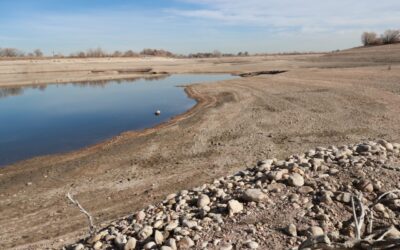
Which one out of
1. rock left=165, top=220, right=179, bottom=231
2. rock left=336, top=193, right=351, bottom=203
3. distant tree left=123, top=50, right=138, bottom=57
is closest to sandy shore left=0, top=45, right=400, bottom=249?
rock left=165, top=220, right=179, bottom=231

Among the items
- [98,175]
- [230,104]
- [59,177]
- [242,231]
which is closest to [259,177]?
[242,231]

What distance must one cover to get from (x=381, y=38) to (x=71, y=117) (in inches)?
3124

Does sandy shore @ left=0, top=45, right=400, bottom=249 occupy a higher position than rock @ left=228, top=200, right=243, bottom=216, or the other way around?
rock @ left=228, top=200, right=243, bottom=216

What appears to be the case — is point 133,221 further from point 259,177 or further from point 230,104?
point 230,104

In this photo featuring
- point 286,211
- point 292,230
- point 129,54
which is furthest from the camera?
point 129,54

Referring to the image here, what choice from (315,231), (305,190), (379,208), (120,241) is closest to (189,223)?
(120,241)

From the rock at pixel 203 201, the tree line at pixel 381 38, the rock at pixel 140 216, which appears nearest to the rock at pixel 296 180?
the rock at pixel 203 201

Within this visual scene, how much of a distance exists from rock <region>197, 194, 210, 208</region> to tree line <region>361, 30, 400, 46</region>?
83.6 metres

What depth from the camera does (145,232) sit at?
241 inches

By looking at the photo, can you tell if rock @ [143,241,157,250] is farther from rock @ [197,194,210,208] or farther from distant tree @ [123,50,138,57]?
distant tree @ [123,50,138,57]

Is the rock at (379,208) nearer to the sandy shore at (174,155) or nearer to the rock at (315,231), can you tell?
the rock at (315,231)

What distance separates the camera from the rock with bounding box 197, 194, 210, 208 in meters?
6.79

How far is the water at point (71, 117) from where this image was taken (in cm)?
2001

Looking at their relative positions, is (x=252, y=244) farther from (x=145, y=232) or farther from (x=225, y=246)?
(x=145, y=232)
